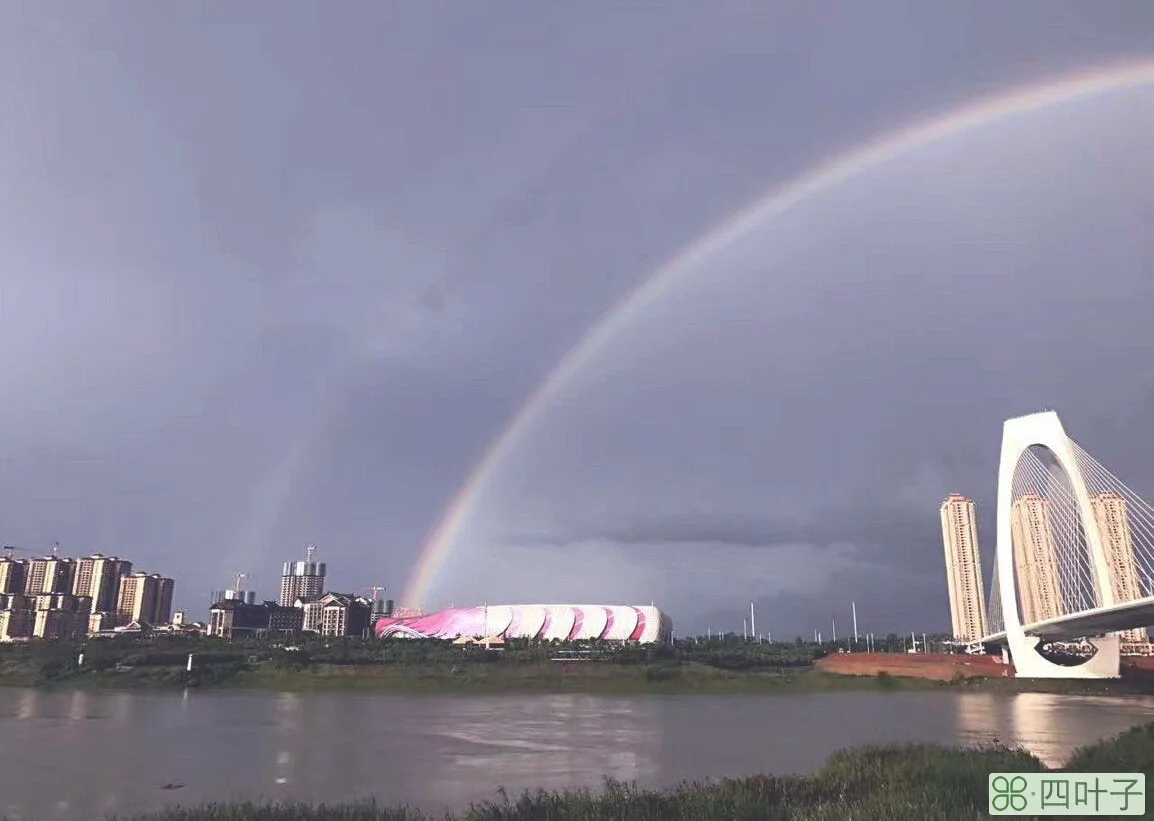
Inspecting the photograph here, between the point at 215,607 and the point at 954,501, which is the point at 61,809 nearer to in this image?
the point at 954,501

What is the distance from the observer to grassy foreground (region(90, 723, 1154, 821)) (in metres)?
13.6

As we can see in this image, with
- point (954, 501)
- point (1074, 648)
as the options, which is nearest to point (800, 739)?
point (1074, 648)

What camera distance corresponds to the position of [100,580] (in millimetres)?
189500

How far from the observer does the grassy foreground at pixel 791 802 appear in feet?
44.6

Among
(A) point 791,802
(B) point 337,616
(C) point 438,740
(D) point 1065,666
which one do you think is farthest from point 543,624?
(A) point 791,802

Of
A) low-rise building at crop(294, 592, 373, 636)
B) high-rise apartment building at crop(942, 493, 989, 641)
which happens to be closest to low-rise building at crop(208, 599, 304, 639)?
low-rise building at crop(294, 592, 373, 636)

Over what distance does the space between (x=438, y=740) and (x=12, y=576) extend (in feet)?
638

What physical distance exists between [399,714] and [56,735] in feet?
63.4

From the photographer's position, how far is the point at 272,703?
64500 millimetres

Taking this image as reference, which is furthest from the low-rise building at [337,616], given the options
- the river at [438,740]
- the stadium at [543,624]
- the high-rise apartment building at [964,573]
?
the high-rise apartment building at [964,573]

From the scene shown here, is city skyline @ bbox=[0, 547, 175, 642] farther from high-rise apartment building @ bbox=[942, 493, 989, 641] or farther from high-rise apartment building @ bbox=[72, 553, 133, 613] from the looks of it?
high-rise apartment building @ bbox=[942, 493, 989, 641]

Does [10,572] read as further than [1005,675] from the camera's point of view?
Yes

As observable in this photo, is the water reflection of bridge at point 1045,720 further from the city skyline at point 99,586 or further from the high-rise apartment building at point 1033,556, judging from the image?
the city skyline at point 99,586

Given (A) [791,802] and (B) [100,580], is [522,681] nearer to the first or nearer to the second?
(A) [791,802]
